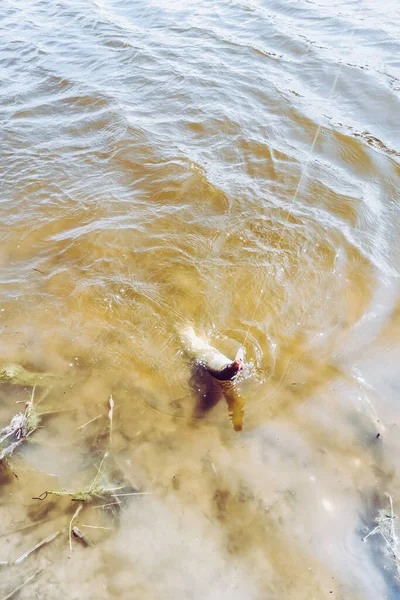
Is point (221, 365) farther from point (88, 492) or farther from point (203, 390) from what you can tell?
point (88, 492)

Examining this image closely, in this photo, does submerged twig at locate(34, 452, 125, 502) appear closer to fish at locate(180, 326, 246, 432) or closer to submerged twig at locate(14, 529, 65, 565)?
submerged twig at locate(14, 529, 65, 565)

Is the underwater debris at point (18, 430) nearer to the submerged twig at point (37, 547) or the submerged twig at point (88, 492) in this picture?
the submerged twig at point (88, 492)

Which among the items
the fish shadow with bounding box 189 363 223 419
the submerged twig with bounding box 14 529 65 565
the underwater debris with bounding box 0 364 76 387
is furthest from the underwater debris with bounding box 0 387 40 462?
the fish shadow with bounding box 189 363 223 419

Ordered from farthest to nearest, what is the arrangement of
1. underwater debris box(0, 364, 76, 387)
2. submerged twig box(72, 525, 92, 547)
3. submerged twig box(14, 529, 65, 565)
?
1. underwater debris box(0, 364, 76, 387)
2. submerged twig box(72, 525, 92, 547)
3. submerged twig box(14, 529, 65, 565)

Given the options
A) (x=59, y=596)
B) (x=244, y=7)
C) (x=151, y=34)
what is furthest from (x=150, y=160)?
(x=244, y=7)

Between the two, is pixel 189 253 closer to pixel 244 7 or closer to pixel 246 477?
pixel 246 477
